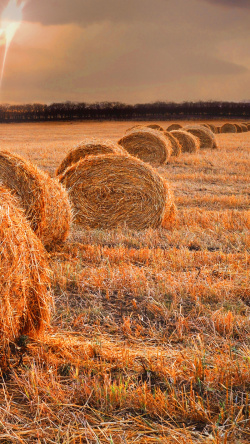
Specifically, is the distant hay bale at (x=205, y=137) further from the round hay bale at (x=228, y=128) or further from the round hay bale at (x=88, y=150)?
the round hay bale at (x=228, y=128)

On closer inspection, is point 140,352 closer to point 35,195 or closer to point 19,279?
point 19,279

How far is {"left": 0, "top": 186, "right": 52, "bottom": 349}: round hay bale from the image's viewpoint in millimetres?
2838

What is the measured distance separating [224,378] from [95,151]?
687 centimetres

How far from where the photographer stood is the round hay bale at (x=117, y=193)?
701 cm

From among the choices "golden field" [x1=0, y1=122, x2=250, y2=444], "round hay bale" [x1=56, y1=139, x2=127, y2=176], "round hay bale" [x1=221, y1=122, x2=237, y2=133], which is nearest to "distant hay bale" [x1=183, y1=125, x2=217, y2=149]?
"round hay bale" [x1=56, y1=139, x2=127, y2=176]

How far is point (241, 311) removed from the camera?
12.3ft

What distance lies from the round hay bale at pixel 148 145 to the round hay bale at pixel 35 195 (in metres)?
9.65

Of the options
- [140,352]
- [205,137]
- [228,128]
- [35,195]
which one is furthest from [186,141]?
[228,128]

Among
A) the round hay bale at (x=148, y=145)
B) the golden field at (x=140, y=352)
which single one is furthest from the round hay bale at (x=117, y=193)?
the round hay bale at (x=148, y=145)

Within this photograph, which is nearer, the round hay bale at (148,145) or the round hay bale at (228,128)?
the round hay bale at (148,145)

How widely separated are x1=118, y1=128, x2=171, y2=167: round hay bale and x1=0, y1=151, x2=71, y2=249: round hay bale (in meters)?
9.65

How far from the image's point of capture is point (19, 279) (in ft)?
9.64

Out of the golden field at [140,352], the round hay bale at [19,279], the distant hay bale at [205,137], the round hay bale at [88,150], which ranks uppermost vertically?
the distant hay bale at [205,137]

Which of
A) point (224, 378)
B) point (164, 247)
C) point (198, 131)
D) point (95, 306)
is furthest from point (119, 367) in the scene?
point (198, 131)
